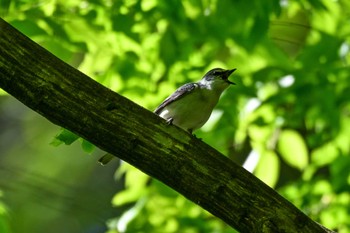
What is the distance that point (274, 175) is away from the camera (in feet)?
16.7

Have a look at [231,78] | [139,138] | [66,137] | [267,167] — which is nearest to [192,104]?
[231,78]

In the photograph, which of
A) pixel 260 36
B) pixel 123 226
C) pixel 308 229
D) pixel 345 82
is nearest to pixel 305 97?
pixel 345 82

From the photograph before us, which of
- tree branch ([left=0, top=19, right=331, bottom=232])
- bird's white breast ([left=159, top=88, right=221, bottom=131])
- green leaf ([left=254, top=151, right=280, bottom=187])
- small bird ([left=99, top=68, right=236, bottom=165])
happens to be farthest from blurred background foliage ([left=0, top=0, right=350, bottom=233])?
tree branch ([left=0, top=19, right=331, bottom=232])

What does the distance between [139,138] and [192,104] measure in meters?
1.59

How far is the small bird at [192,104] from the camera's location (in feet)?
15.1

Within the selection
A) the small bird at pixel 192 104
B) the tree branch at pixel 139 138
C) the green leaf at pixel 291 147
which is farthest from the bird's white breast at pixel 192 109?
the tree branch at pixel 139 138

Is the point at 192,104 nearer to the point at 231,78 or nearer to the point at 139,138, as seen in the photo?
the point at 231,78

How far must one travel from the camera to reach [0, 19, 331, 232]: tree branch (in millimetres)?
2936

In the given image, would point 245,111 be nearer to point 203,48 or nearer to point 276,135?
point 276,135

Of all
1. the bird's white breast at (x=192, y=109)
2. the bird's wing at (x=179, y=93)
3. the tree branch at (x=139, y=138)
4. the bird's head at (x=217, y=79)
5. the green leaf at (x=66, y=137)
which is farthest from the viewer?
the bird's head at (x=217, y=79)

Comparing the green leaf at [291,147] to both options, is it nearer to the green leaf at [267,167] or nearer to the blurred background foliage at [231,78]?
the blurred background foliage at [231,78]

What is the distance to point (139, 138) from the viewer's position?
10.0 feet

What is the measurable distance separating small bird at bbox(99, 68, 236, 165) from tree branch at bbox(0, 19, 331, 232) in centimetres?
138

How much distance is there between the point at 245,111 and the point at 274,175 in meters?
0.55
